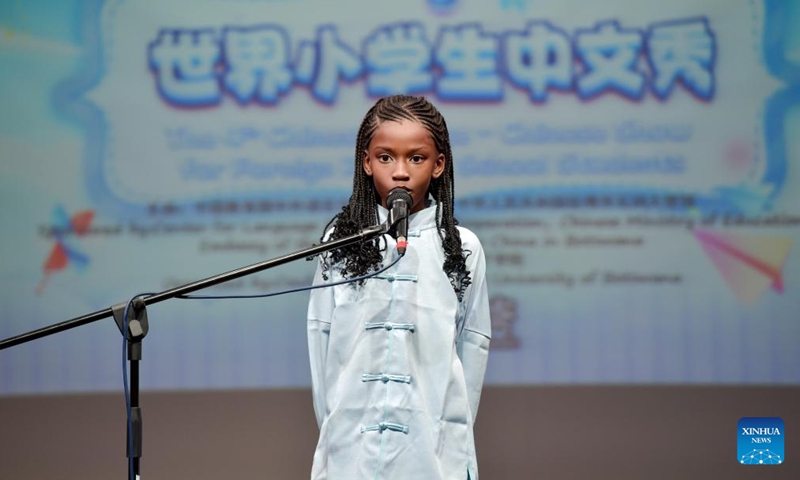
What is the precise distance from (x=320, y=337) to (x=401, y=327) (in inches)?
8.3

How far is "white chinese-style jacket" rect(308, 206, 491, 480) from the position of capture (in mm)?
2271

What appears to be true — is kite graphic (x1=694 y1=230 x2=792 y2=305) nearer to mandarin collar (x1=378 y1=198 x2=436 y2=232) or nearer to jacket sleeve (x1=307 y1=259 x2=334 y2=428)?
mandarin collar (x1=378 y1=198 x2=436 y2=232)

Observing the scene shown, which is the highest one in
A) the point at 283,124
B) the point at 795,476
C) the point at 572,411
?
the point at 283,124

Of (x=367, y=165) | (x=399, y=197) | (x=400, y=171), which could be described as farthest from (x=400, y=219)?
(x=367, y=165)

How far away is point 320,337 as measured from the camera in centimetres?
240

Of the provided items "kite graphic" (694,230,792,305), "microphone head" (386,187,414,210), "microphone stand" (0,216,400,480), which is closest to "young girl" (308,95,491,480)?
"microphone head" (386,187,414,210)

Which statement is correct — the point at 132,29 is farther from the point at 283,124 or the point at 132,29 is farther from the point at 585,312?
the point at 585,312

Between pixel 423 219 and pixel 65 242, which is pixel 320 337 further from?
pixel 65 242

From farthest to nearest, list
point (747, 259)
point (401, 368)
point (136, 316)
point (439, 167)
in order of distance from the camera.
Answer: point (747, 259) → point (439, 167) → point (401, 368) → point (136, 316)

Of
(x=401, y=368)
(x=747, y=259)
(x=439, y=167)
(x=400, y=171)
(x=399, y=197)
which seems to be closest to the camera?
(x=399, y=197)

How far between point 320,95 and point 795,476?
2394 mm

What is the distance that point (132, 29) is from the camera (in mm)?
3922

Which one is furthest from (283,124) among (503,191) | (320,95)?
(503,191)

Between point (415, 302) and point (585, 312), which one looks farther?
point (585, 312)
